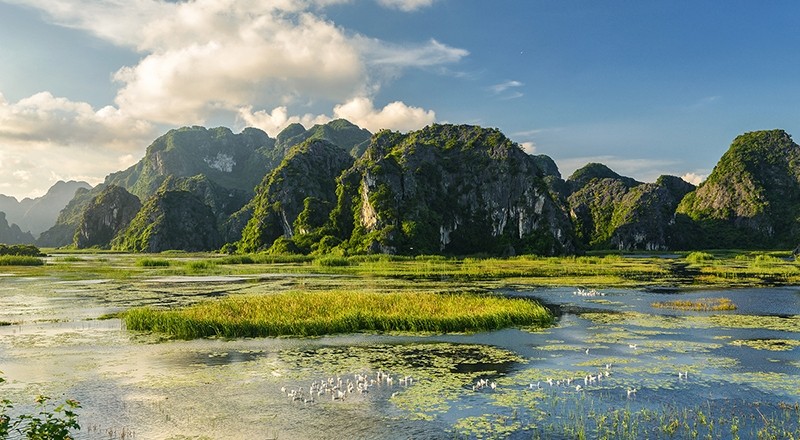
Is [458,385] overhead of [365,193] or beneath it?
beneath

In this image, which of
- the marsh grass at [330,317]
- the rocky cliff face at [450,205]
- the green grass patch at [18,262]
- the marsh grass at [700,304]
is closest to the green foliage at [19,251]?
the green grass patch at [18,262]

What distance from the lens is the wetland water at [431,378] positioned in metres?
15.9

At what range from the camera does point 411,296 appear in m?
40.1

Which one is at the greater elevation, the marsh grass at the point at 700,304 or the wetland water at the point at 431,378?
the wetland water at the point at 431,378

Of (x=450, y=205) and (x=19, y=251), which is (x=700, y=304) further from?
(x=19, y=251)

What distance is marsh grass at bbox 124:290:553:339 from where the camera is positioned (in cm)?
3044

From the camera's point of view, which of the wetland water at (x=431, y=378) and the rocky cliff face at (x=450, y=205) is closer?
the wetland water at (x=431, y=378)

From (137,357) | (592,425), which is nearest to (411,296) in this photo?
(137,357)

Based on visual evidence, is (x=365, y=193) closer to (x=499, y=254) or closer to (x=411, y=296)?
(x=499, y=254)

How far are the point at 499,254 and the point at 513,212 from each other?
81.8ft

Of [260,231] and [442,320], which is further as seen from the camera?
[260,231]

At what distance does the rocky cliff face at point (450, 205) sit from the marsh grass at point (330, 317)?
105 metres

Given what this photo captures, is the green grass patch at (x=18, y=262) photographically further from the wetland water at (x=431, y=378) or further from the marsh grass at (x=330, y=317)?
the marsh grass at (x=330, y=317)

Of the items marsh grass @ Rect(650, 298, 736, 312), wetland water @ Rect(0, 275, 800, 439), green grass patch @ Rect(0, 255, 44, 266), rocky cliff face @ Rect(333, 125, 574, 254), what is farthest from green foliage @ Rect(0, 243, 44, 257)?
marsh grass @ Rect(650, 298, 736, 312)
